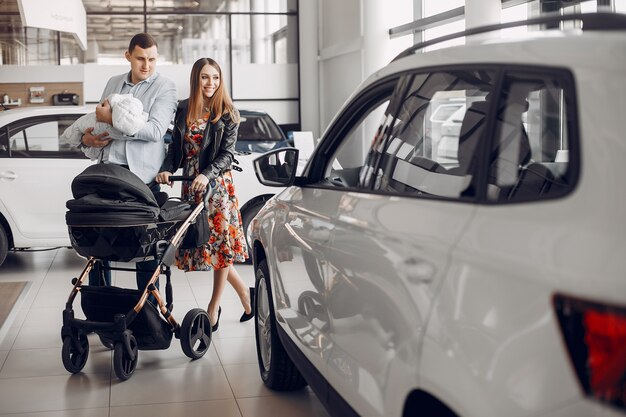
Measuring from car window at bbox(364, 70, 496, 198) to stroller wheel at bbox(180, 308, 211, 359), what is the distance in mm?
2236

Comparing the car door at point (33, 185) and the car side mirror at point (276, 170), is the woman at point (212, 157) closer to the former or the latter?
the car side mirror at point (276, 170)

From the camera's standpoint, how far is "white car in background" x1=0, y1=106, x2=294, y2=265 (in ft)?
25.6

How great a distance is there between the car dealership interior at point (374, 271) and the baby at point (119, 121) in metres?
0.10

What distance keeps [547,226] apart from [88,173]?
3127 millimetres

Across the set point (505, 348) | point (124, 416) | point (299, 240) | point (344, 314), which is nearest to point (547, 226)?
point (505, 348)

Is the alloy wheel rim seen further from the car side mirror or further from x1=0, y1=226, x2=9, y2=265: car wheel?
x1=0, y1=226, x2=9, y2=265: car wheel

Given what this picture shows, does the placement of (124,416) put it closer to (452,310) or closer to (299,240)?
(299,240)

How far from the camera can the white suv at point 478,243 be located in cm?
148

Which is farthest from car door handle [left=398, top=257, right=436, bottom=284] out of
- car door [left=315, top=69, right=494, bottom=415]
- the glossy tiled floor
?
the glossy tiled floor

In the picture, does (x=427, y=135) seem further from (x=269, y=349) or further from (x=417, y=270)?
(x=269, y=349)

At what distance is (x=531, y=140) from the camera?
2332 millimetres

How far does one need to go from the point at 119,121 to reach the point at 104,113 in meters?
0.12

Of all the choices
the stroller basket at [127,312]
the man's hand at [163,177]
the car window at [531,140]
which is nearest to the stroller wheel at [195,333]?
the stroller basket at [127,312]

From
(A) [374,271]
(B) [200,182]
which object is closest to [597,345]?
(A) [374,271]
